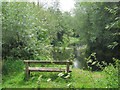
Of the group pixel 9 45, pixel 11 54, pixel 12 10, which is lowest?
pixel 11 54

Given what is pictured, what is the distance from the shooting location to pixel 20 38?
7082mm

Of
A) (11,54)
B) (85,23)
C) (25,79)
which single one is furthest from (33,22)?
(85,23)

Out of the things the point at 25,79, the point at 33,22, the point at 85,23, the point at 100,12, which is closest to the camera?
the point at 25,79

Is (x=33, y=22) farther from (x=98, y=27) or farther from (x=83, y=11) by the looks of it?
(x=83, y=11)

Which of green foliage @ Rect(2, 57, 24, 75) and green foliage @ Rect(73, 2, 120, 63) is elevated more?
green foliage @ Rect(73, 2, 120, 63)

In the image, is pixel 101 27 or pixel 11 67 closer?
pixel 11 67

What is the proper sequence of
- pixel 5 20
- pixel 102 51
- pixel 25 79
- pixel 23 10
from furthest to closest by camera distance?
pixel 102 51 → pixel 23 10 → pixel 5 20 → pixel 25 79

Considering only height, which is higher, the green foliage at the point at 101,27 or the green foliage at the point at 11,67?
the green foliage at the point at 101,27

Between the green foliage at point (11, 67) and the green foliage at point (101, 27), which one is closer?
the green foliage at point (11, 67)

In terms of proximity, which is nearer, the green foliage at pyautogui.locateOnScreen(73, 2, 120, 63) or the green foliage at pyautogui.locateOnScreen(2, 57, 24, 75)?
the green foliage at pyautogui.locateOnScreen(2, 57, 24, 75)

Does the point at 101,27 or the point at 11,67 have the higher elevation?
the point at 101,27

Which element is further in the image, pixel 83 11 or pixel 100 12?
pixel 83 11

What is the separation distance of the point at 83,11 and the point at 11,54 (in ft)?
39.0

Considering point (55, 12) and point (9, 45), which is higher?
point (55, 12)
